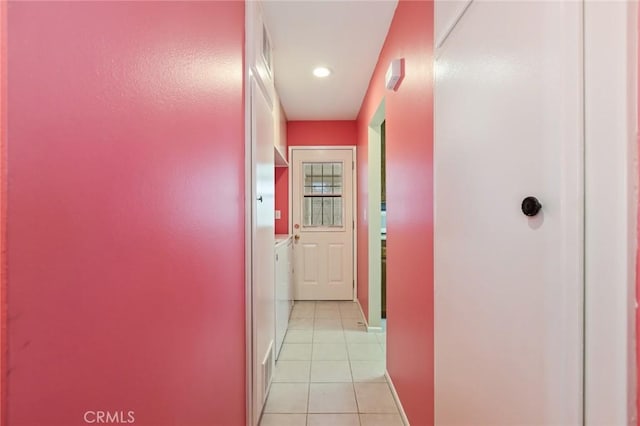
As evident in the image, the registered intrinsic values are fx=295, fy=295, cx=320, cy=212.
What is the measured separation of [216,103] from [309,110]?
2.63 metres

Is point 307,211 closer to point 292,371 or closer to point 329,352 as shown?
point 329,352

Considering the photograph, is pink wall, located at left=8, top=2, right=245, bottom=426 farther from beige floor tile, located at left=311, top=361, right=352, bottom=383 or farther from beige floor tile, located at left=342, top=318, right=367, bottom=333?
beige floor tile, located at left=342, top=318, right=367, bottom=333

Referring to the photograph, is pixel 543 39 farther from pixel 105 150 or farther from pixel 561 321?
pixel 105 150

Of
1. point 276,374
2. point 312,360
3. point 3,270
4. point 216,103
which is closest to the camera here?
point 3,270

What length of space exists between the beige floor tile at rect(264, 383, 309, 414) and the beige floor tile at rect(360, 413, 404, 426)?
36 cm

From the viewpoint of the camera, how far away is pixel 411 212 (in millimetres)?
1551

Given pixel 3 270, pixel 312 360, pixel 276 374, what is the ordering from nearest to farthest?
1. pixel 3 270
2. pixel 276 374
3. pixel 312 360

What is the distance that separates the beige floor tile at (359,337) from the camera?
108 inches

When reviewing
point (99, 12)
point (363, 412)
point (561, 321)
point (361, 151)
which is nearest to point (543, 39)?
point (561, 321)

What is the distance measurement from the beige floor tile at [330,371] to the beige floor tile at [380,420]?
38 cm

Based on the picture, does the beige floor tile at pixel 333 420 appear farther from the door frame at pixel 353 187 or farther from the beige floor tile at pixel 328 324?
the door frame at pixel 353 187

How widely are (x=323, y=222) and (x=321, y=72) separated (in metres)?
1.94

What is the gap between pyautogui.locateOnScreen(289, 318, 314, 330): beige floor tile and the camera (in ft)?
10.1

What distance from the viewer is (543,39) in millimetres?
583
